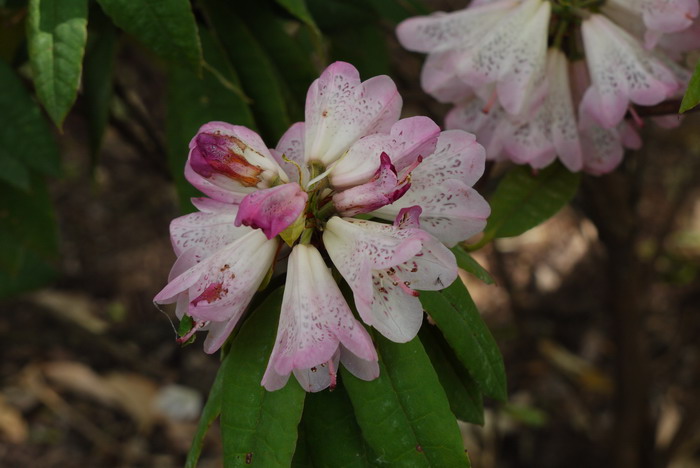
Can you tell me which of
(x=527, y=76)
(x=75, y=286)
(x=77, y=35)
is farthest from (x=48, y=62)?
(x=75, y=286)

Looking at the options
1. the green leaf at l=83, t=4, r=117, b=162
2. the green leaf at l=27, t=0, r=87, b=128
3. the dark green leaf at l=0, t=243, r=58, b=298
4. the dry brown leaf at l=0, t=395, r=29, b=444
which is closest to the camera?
the green leaf at l=27, t=0, r=87, b=128

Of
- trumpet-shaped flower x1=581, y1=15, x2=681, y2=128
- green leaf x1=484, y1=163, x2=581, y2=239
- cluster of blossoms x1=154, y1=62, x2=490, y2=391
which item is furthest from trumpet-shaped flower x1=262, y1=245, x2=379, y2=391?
trumpet-shaped flower x1=581, y1=15, x2=681, y2=128

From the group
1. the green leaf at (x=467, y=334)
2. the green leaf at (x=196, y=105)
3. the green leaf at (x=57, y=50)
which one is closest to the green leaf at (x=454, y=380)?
the green leaf at (x=467, y=334)

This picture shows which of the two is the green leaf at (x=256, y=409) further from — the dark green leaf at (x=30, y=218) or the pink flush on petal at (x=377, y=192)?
the dark green leaf at (x=30, y=218)

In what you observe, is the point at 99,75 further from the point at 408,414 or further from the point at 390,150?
the point at 408,414

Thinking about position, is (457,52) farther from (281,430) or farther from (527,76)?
(281,430)

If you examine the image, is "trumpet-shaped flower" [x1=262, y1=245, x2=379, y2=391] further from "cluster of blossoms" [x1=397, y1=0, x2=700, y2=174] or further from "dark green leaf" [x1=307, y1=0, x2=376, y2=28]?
"dark green leaf" [x1=307, y1=0, x2=376, y2=28]

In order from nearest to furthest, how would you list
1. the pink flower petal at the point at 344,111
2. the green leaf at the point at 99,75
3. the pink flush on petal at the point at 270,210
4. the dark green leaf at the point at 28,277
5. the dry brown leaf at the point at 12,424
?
1. the pink flush on petal at the point at 270,210
2. the pink flower petal at the point at 344,111
3. the green leaf at the point at 99,75
4. the dark green leaf at the point at 28,277
5. the dry brown leaf at the point at 12,424
